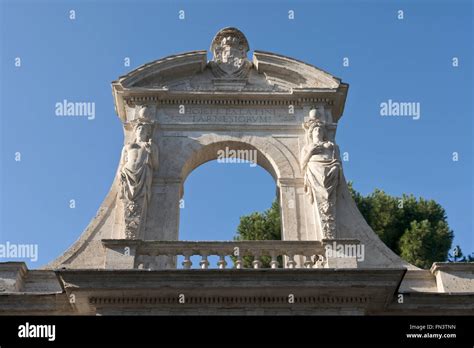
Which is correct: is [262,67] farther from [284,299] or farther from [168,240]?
[284,299]

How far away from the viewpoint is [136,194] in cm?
1399

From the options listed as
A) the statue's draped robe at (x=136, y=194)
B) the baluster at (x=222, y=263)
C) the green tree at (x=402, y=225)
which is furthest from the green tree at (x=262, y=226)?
the baluster at (x=222, y=263)

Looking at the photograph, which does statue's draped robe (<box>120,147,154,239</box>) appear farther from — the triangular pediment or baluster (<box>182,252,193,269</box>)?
the triangular pediment

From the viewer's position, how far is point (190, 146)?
15.3 meters

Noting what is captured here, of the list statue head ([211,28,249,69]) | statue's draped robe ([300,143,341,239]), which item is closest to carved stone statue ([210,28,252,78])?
statue head ([211,28,249,69])

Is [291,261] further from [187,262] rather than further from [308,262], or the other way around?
[187,262]

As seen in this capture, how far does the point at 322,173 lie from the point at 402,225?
13804 mm

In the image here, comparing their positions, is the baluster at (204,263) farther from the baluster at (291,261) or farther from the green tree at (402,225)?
the green tree at (402,225)

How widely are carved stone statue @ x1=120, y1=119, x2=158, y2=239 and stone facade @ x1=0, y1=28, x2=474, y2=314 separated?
0.03m

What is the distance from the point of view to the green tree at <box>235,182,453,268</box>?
2552 centimetres
